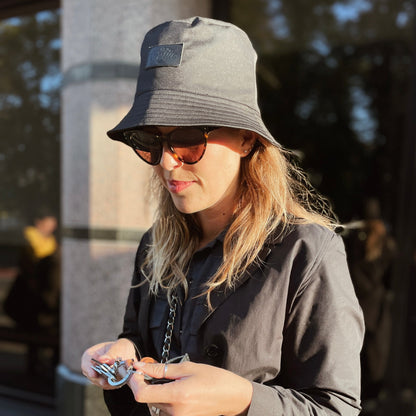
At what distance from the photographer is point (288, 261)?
3.68ft

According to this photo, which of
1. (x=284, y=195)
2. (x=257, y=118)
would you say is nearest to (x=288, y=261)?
(x=284, y=195)

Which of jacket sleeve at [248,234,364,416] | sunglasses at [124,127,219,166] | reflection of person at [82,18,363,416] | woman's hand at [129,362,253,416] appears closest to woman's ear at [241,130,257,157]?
reflection of person at [82,18,363,416]

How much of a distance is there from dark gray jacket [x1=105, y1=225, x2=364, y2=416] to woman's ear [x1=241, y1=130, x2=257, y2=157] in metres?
0.29

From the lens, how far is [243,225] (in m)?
1.25

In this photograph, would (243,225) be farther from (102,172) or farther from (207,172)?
(102,172)

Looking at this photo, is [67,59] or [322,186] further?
[322,186]

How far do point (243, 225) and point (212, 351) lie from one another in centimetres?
36

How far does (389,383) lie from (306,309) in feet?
8.56

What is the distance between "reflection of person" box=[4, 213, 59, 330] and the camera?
4301 millimetres

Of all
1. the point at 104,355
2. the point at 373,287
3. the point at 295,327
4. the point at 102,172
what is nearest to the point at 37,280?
the point at 102,172

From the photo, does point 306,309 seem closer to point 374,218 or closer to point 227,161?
point 227,161

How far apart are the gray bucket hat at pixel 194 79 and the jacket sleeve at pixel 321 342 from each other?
40 cm

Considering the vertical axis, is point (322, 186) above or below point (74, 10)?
below

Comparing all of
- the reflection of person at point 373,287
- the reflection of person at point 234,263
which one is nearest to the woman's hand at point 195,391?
the reflection of person at point 234,263
